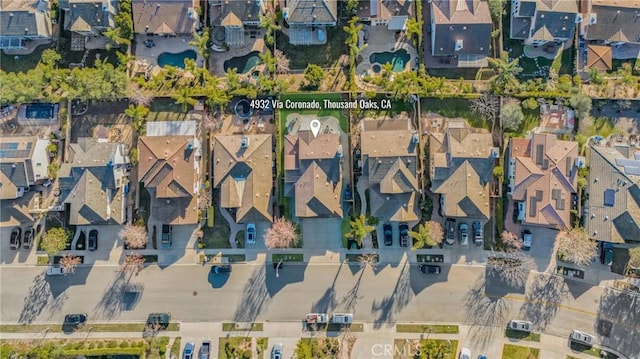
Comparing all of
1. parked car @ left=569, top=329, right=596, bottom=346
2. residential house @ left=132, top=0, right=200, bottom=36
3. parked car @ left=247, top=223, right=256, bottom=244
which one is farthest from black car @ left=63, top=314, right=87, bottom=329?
parked car @ left=569, top=329, right=596, bottom=346

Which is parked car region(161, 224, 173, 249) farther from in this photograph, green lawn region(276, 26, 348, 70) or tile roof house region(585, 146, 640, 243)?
tile roof house region(585, 146, 640, 243)

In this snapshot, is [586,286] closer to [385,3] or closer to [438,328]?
[438,328]

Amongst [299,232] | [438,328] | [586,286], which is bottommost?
[438,328]

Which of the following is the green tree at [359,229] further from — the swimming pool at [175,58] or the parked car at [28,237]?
the parked car at [28,237]

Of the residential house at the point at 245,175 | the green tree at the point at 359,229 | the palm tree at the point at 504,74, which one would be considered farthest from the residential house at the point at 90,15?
the palm tree at the point at 504,74

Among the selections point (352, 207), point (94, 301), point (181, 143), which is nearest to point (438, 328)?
point (352, 207)

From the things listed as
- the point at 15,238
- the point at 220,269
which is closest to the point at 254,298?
the point at 220,269

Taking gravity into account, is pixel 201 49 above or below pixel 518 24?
below

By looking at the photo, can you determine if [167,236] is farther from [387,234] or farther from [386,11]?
[386,11]
